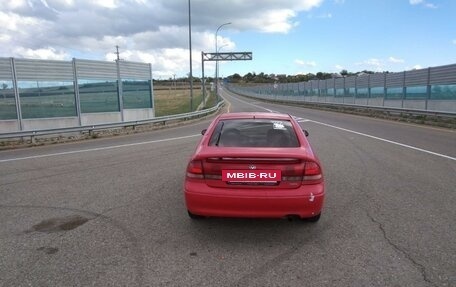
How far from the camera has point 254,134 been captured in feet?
17.7

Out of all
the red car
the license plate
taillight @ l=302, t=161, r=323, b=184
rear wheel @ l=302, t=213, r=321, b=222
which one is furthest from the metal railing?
the license plate

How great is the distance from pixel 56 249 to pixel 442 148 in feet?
35.8

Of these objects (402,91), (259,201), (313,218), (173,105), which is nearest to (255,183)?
(259,201)

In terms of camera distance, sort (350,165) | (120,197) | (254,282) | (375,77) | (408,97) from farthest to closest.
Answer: (375,77) < (408,97) < (350,165) < (120,197) < (254,282)

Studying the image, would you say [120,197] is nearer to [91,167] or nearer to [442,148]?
[91,167]

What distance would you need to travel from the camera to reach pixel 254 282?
3611 mm

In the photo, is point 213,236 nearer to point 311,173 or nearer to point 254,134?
point 311,173

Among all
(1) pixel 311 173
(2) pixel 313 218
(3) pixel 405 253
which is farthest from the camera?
(2) pixel 313 218

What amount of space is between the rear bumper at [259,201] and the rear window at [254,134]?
0.74m

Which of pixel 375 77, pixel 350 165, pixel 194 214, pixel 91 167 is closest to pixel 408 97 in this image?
pixel 375 77

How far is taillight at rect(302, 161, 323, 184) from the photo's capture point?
4.55m

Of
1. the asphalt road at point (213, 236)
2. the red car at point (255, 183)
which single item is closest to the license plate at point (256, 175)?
the red car at point (255, 183)

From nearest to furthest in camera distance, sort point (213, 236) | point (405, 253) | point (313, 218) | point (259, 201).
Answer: point (405, 253), point (259, 201), point (213, 236), point (313, 218)

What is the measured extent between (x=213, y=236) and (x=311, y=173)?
4.49ft
